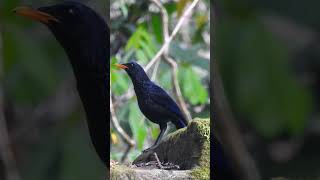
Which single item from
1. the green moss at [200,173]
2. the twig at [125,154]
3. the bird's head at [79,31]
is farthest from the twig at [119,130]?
the green moss at [200,173]

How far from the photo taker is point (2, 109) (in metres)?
2.14

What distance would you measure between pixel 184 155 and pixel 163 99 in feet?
0.48

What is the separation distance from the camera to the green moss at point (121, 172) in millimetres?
1887

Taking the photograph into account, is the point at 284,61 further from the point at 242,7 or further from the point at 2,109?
the point at 2,109

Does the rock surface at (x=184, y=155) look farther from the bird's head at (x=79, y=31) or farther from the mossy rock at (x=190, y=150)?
the bird's head at (x=79, y=31)

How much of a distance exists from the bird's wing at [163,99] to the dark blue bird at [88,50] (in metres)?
0.17

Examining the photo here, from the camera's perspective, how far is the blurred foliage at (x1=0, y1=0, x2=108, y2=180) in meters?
1.92

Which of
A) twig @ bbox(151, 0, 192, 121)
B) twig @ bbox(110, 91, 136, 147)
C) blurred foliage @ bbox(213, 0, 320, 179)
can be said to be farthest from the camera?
twig @ bbox(110, 91, 136, 147)

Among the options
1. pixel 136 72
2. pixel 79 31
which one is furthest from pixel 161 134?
pixel 79 31

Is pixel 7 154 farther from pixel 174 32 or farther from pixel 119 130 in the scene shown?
A: pixel 174 32

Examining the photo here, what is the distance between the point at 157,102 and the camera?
186 centimetres

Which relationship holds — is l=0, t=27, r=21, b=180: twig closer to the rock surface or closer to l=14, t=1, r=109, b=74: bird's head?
l=14, t=1, r=109, b=74: bird's head

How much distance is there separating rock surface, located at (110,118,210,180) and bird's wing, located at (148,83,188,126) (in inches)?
1.5

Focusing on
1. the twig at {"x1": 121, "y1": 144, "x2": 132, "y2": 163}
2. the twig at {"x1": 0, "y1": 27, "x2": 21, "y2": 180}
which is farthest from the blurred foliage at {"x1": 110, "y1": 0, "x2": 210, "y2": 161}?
the twig at {"x1": 0, "y1": 27, "x2": 21, "y2": 180}
